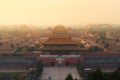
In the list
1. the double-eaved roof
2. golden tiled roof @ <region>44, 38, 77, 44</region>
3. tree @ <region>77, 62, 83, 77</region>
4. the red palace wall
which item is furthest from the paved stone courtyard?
golden tiled roof @ <region>44, 38, 77, 44</region>

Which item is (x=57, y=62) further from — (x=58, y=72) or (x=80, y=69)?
(x=80, y=69)

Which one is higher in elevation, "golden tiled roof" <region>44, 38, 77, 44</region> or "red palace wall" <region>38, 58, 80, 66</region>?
"golden tiled roof" <region>44, 38, 77, 44</region>

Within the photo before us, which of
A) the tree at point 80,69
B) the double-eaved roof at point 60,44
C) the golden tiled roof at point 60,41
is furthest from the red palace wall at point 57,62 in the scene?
the golden tiled roof at point 60,41

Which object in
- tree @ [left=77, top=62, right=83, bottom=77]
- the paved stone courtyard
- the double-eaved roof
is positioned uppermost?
the double-eaved roof

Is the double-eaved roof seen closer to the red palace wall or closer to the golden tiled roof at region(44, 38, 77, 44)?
the golden tiled roof at region(44, 38, 77, 44)

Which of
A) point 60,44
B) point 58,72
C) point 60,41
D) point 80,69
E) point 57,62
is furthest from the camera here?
point 60,41

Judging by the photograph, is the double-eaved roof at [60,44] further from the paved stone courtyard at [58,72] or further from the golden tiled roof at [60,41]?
the paved stone courtyard at [58,72]

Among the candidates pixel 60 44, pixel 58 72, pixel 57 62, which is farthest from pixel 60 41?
pixel 58 72

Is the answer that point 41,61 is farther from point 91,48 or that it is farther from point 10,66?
point 91,48
